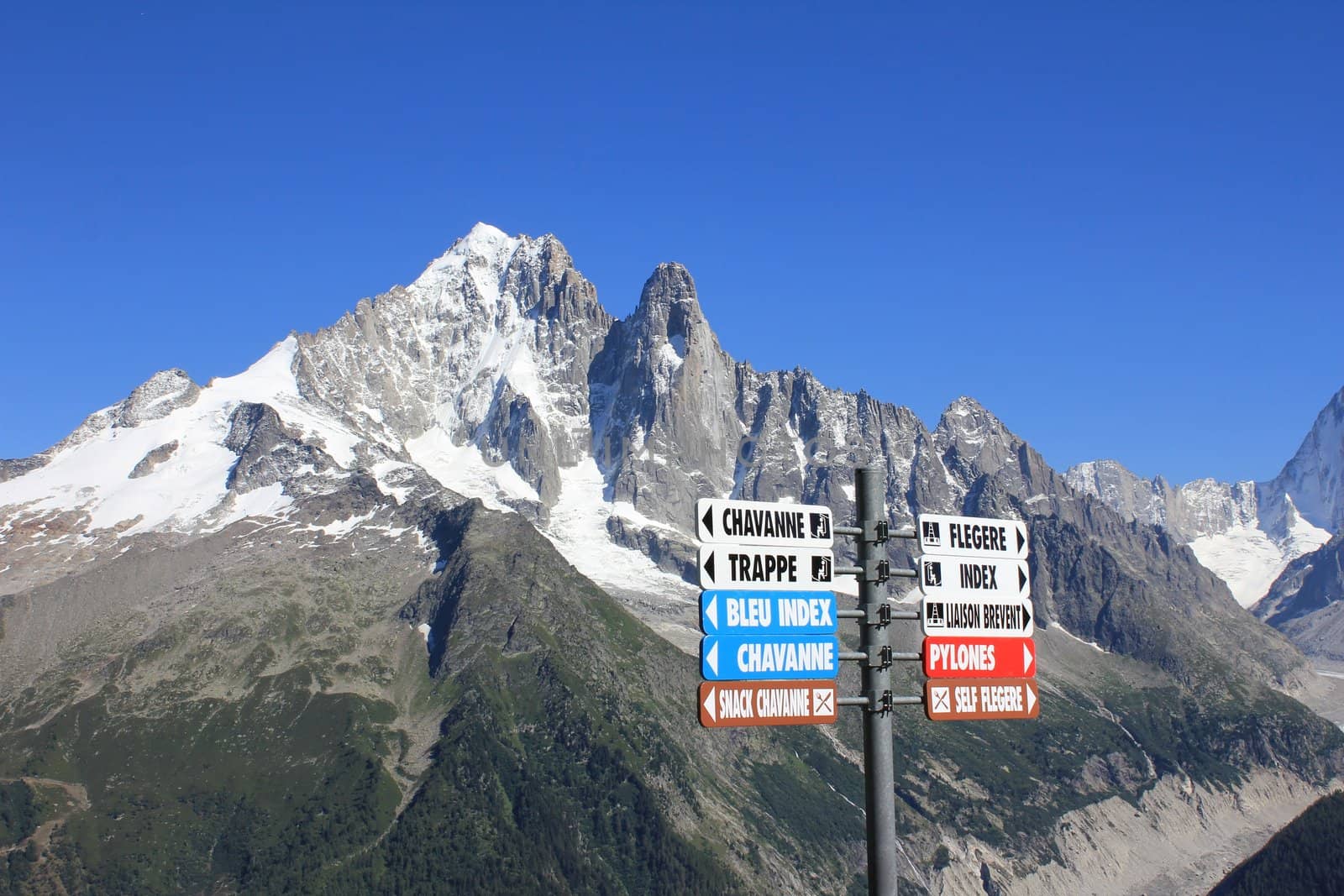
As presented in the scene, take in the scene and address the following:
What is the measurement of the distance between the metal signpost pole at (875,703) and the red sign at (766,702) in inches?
29.7

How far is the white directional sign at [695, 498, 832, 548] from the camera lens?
2180cm

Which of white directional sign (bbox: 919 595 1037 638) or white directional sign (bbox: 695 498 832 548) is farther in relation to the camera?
white directional sign (bbox: 919 595 1037 638)

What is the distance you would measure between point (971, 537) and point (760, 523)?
4.23 m

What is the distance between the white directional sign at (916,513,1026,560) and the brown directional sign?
227cm

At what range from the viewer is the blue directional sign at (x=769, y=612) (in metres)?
21.9

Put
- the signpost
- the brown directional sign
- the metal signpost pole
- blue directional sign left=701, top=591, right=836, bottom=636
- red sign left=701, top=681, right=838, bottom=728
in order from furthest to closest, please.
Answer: the brown directional sign < blue directional sign left=701, top=591, right=836, bottom=636 < red sign left=701, top=681, right=838, bottom=728 < the signpost < the metal signpost pole

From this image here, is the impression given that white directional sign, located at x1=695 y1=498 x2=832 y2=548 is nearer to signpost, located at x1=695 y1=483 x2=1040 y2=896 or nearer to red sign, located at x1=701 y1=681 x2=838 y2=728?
signpost, located at x1=695 y1=483 x2=1040 y2=896

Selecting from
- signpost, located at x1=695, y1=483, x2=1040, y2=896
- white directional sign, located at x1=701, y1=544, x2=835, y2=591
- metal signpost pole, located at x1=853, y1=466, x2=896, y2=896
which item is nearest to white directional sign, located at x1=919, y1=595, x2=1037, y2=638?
signpost, located at x1=695, y1=483, x2=1040, y2=896

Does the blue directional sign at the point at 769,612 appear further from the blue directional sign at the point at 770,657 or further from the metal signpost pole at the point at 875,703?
the metal signpost pole at the point at 875,703

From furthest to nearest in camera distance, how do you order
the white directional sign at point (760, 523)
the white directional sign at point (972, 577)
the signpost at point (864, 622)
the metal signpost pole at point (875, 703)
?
1. the white directional sign at point (972, 577)
2. the white directional sign at point (760, 523)
3. the signpost at point (864, 622)
4. the metal signpost pole at point (875, 703)

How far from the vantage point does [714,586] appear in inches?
859

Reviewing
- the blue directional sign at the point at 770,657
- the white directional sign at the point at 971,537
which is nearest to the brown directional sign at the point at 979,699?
the blue directional sign at the point at 770,657

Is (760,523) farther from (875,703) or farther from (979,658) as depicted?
(979,658)

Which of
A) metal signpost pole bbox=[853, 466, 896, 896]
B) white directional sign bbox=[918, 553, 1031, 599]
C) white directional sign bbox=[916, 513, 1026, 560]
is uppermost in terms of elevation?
white directional sign bbox=[916, 513, 1026, 560]
